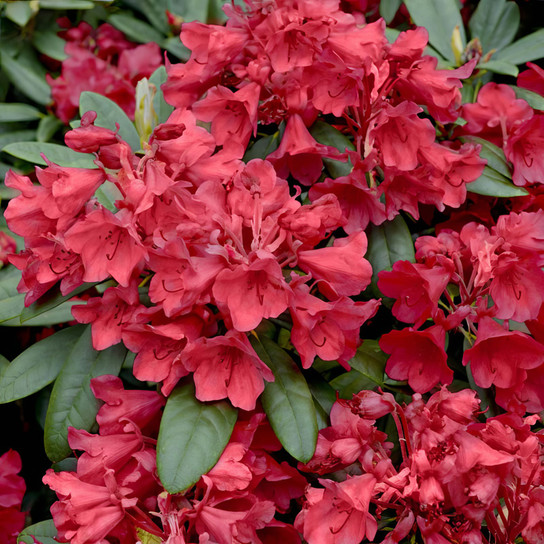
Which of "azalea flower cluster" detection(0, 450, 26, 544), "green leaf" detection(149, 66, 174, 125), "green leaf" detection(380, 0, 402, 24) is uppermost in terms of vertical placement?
"green leaf" detection(380, 0, 402, 24)

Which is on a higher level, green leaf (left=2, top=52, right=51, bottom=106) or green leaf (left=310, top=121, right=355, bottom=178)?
green leaf (left=310, top=121, right=355, bottom=178)

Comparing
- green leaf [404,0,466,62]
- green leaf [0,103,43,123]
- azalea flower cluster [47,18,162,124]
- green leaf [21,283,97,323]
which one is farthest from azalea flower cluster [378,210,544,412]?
green leaf [0,103,43,123]

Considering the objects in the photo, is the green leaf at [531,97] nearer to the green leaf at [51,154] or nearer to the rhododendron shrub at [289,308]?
the rhododendron shrub at [289,308]

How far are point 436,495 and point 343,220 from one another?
376 millimetres

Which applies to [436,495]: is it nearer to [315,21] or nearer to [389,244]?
[389,244]

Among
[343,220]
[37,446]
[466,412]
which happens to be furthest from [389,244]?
[37,446]

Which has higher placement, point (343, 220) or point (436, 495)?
point (343, 220)

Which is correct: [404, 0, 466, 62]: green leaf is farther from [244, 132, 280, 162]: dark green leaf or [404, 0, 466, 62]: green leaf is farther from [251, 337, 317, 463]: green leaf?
[251, 337, 317, 463]: green leaf

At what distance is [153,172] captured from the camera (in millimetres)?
913

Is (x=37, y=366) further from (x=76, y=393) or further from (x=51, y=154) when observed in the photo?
(x=51, y=154)

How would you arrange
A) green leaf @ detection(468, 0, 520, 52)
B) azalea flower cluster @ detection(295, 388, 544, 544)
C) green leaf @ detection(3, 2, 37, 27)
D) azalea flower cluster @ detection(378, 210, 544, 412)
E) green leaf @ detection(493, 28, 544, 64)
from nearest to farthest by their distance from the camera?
azalea flower cluster @ detection(295, 388, 544, 544), azalea flower cluster @ detection(378, 210, 544, 412), green leaf @ detection(493, 28, 544, 64), green leaf @ detection(468, 0, 520, 52), green leaf @ detection(3, 2, 37, 27)

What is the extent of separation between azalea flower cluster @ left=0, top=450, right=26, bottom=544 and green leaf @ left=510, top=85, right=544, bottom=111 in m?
1.15

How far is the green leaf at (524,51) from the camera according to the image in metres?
1.41

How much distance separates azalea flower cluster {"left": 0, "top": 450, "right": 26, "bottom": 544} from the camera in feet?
4.09
